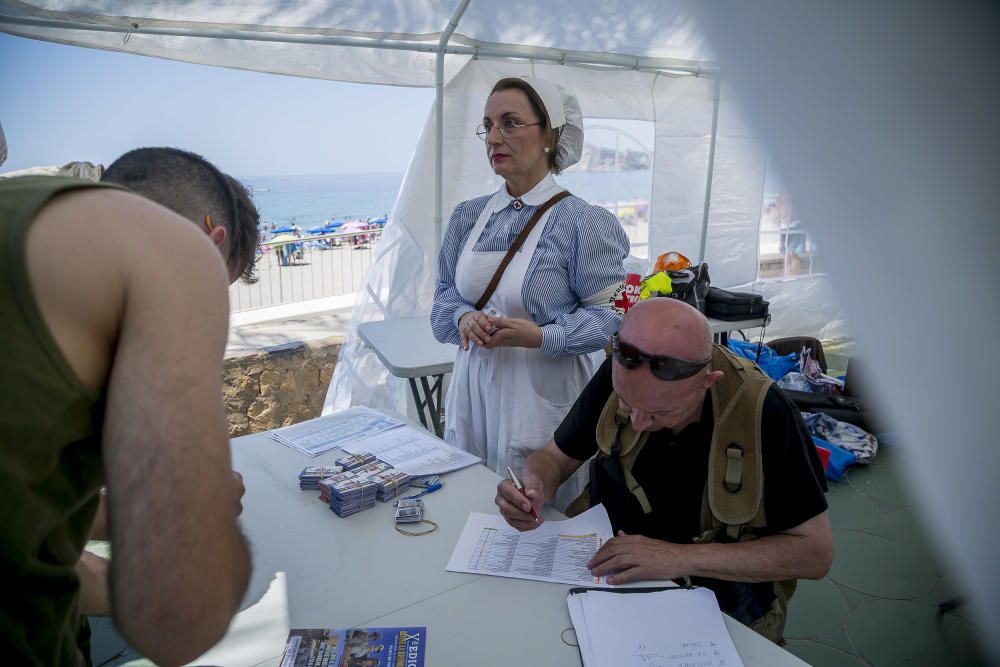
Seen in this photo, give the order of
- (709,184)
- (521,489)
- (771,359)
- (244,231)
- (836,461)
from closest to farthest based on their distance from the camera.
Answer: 1. (244,231)
2. (521,489)
3. (836,461)
4. (771,359)
5. (709,184)

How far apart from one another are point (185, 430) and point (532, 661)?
85 centimetres

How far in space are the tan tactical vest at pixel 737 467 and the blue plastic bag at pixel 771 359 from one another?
11.3 ft

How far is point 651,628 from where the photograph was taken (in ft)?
3.96

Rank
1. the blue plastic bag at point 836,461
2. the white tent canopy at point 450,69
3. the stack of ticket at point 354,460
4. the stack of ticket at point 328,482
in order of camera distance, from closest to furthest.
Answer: the stack of ticket at point 328,482
the stack of ticket at point 354,460
the white tent canopy at point 450,69
the blue plastic bag at point 836,461

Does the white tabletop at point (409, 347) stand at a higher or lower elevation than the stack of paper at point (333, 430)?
higher

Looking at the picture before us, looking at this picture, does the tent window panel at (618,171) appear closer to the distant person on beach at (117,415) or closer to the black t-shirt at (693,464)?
the black t-shirt at (693,464)

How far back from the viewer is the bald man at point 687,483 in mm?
1434

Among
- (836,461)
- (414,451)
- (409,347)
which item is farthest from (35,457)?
(836,461)

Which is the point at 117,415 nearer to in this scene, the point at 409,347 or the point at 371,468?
the point at 371,468

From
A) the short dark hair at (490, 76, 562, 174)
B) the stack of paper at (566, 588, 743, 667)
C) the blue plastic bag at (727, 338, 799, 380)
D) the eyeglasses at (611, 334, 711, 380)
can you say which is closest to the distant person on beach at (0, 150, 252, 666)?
the stack of paper at (566, 588, 743, 667)

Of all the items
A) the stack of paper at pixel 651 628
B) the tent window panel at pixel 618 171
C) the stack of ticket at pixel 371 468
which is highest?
the tent window panel at pixel 618 171

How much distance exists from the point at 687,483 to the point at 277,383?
5286mm

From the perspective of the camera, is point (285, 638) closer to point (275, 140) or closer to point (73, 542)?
point (73, 542)

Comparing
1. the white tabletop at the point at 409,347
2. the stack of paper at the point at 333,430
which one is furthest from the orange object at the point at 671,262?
the stack of paper at the point at 333,430
